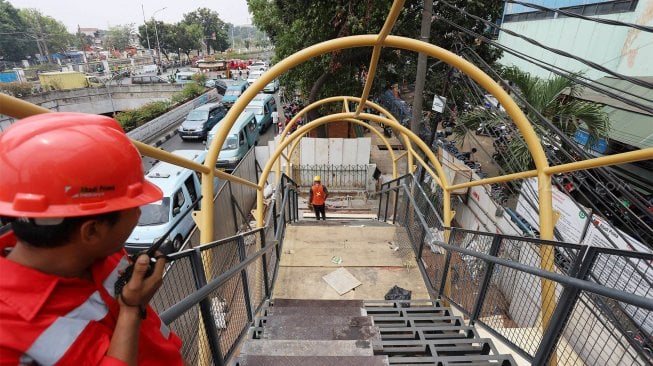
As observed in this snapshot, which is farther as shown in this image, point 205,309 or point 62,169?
point 205,309

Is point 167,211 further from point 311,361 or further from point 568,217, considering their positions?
point 568,217

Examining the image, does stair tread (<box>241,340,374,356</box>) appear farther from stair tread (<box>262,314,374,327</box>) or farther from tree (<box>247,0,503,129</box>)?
tree (<box>247,0,503,129</box>)

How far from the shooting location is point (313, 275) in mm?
5109

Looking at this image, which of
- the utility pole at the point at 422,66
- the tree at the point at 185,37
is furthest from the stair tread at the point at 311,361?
the tree at the point at 185,37

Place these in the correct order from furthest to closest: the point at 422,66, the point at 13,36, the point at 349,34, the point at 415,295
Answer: the point at 13,36
the point at 349,34
the point at 422,66
the point at 415,295

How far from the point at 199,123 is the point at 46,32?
56639 millimetres

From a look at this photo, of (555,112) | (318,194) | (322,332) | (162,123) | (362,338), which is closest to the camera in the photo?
(362,338)

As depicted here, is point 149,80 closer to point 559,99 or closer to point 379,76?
point 379,76

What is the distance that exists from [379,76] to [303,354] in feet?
38.7

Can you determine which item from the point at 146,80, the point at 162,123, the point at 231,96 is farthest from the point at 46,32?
the point at 162,123

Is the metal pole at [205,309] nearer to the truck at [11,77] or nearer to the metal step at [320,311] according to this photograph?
the metal step at [320,311]

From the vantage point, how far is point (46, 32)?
5331 cm

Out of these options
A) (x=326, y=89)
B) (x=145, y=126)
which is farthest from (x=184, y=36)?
(x=326, y=89)

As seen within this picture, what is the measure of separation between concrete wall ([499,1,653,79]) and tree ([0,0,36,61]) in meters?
58.8
